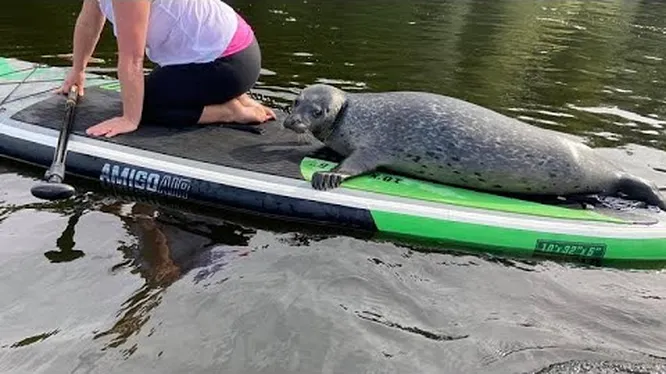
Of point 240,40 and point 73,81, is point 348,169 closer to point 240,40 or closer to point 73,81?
point 240,40

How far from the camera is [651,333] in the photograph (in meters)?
4.41

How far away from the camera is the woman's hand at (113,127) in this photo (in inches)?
237

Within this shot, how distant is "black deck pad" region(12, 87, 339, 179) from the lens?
586cm

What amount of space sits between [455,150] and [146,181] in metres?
2.30

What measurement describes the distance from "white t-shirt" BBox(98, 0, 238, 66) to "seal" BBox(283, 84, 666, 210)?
2.73 feet

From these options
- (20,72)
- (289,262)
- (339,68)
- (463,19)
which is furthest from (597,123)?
(463,19)

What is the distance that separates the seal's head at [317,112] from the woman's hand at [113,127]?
48.8 inches

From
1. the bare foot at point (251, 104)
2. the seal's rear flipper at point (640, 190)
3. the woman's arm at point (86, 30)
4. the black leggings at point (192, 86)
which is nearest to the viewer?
the seal's rear flipper at point (640, 190)

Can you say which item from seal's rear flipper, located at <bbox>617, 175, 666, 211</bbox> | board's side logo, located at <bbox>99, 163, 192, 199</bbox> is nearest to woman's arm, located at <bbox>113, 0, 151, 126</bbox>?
board's side logo, located at <bbox>99, 163, 192, 199</bbox>

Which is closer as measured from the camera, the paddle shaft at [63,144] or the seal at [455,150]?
the paddle shaft at [63,144]

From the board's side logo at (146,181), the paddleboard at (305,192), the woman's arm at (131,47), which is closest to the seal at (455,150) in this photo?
the paddleboard at (305,192)

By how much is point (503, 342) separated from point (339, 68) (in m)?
8.34

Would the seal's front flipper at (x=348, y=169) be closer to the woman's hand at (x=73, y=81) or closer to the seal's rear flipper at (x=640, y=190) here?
the seal's rear flipper at (x=640, y=190)

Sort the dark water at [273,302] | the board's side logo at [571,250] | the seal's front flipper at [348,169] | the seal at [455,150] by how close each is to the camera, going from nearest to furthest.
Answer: the dark water at [273,302] → the board's side logo at [571,250] → the seal's front flipper at [348,169] → the seal at [455,150]
